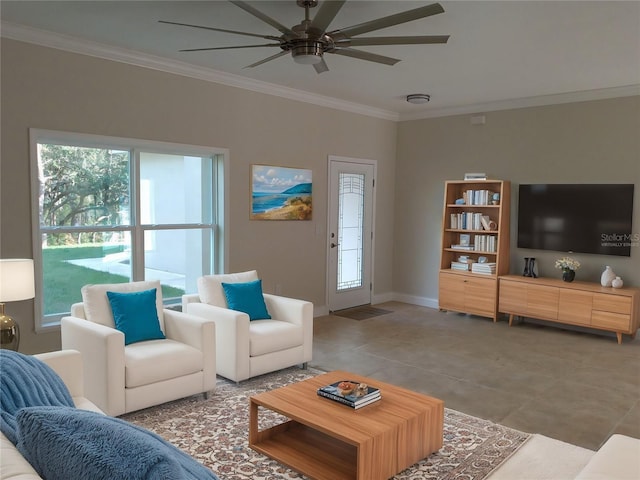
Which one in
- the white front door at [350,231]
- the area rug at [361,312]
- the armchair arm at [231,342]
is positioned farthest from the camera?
the white front door at [350,231]

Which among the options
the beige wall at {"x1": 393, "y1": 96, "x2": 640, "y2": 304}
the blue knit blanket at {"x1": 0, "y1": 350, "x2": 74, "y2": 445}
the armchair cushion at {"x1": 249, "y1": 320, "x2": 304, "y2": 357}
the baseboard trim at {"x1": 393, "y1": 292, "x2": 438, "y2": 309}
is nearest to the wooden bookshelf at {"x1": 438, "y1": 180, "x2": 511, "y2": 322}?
the beige wall at {"x1": 393, "y1": 96, "x2": 640, "y2": 304}

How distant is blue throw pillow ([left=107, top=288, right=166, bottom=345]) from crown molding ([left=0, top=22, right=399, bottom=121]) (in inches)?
85.9

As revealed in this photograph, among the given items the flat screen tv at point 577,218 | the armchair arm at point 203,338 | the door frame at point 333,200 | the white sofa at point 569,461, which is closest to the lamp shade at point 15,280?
the armchair arm at point 203,338

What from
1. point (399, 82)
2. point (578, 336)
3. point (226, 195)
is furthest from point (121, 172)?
point (578, 336)

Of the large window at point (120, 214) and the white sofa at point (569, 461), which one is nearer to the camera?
the white sofa at point (569, 461)

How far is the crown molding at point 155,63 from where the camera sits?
4.04 metres

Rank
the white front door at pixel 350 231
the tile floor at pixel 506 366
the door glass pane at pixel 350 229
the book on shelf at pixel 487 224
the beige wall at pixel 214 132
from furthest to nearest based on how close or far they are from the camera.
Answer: the door glass pane at pixel 350 229 → the white front door at pixel 350 231 → the book on shelf at pixel 487 224 → the beige wall at pixel 214 132 → the tile floor at pixel 506 366

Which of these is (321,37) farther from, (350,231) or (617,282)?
(617,282)

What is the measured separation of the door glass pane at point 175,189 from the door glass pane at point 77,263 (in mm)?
390

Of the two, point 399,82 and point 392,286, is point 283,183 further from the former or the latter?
point 392,286

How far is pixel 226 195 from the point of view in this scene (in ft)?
18.2

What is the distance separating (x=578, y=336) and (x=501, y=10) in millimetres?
4010

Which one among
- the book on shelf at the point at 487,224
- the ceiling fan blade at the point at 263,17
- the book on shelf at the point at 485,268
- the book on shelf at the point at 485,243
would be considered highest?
the ceiling fan blade at the point at 263,17

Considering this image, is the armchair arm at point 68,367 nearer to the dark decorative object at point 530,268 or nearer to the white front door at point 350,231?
the white front door at point 350,231
